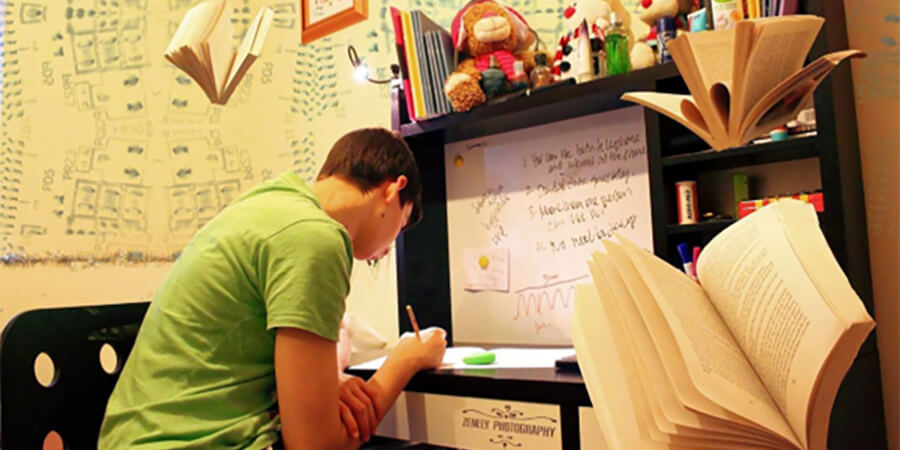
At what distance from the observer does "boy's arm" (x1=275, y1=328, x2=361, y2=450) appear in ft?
2.84

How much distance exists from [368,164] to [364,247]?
16 centimetres

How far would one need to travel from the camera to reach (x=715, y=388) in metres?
0.46

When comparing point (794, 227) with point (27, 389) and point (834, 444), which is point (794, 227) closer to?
point (834, 444)

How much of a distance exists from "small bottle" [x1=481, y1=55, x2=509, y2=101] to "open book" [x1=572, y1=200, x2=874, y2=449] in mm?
956

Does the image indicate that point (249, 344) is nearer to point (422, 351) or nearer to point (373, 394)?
point (373, 394)

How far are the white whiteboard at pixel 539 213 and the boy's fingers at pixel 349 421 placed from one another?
2.37ft

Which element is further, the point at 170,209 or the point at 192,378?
the point at 170,209

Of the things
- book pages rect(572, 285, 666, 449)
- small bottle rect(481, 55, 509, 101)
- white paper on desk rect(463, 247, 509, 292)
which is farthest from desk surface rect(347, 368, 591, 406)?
small bottle rect(481, 55, 509, 101)

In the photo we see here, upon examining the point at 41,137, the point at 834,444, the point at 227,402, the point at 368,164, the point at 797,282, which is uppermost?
the point at 41,137

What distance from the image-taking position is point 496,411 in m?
1.06

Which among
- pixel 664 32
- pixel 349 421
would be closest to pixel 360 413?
pixel 349 421

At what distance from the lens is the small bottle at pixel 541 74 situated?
147 cm

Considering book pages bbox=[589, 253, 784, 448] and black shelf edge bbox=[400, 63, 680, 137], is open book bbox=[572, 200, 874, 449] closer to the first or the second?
book pages bbox=[589, 253, 784, 448]

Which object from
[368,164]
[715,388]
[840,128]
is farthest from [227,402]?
[840,128]
